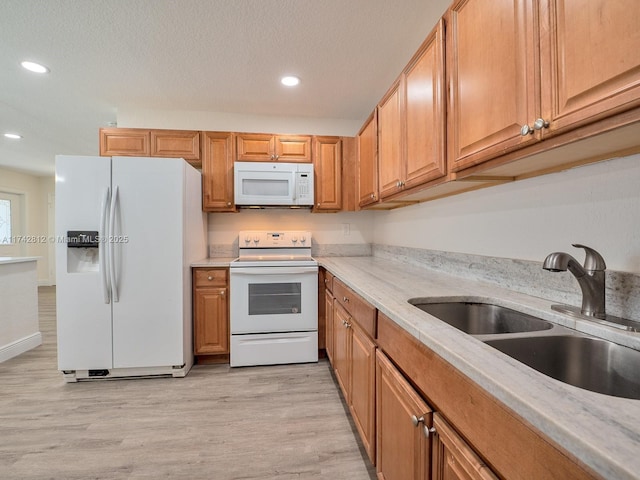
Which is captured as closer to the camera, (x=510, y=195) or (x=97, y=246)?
(x=510, y=195)

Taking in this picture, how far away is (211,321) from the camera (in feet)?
8.48

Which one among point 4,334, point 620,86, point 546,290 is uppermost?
point 620,86

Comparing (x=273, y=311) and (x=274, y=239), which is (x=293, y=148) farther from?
(x=273, y=311)

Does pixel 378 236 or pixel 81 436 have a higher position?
pixel 378 236

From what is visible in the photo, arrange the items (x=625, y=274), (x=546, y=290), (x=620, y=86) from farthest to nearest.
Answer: (x=546, y=290) → (x=625, y=274) → (x=620, y=86)

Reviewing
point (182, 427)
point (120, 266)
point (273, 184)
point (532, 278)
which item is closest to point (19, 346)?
point (120, 266)

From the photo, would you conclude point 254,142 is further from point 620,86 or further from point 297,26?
point 620,86

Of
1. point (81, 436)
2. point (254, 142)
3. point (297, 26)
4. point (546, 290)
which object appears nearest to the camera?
point (546, 290)

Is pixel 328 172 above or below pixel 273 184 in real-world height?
above

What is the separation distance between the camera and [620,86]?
636 mm

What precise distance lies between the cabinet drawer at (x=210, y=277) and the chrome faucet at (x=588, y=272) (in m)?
2.32

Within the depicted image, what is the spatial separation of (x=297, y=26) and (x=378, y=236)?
2.10 meters

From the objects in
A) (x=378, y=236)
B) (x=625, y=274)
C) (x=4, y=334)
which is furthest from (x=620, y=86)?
(x=4, y=334)

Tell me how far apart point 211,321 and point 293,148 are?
183 centimetres
